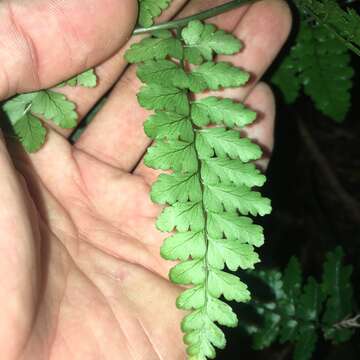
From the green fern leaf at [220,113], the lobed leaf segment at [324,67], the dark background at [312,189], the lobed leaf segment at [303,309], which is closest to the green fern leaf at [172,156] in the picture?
the green fern leaf at [220,113]

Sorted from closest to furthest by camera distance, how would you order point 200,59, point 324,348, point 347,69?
1. point 200,59
2. point 347,69
3. point 324,348

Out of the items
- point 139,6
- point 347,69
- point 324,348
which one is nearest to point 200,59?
point 139,6

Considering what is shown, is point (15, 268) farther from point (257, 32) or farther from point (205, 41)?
point (257, 32)

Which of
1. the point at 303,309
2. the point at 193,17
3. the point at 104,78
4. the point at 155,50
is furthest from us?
the point at 303,309

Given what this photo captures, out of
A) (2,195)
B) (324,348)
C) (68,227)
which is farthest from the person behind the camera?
(324,348)

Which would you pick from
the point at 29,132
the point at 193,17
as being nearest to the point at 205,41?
the point at 193,17

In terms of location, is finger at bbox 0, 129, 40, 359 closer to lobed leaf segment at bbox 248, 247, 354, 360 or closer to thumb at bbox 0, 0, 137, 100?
thumb at bbox 0, 0, 137, 100

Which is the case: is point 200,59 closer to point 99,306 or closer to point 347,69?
point 99,306

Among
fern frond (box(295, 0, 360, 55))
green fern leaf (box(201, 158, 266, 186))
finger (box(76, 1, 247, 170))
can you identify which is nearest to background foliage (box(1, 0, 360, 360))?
fern frond (box(295, 0, 360, 55))
